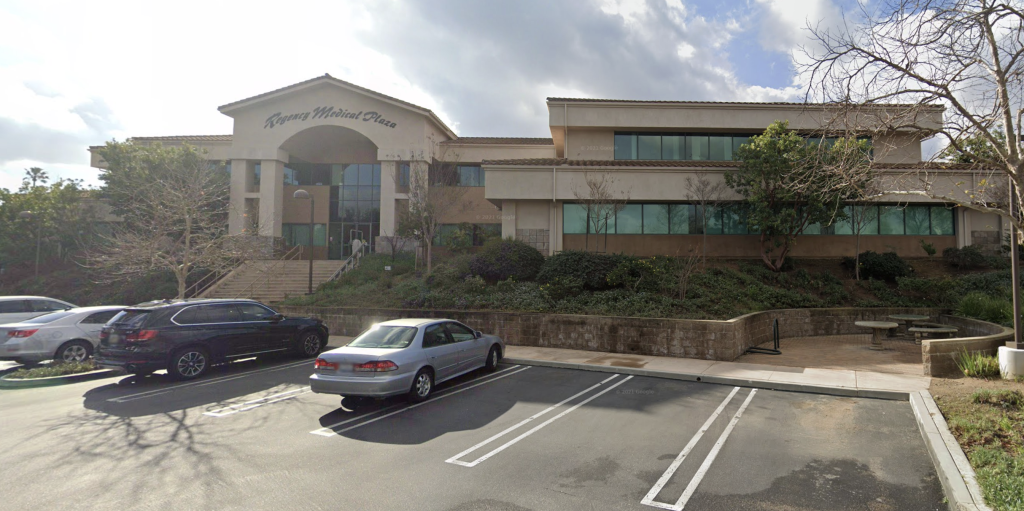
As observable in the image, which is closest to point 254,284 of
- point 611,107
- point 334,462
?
point 611,107

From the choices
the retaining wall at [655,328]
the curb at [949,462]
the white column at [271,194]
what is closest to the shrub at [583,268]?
the retaining wall at [655,328]

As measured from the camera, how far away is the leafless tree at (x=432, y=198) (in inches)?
896

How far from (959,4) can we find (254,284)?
25999 millimetres

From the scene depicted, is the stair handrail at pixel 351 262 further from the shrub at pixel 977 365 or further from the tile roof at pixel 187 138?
the shrub at pixel 977 365

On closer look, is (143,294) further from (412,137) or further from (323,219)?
(412,137)

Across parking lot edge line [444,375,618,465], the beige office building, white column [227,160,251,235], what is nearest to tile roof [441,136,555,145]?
the beige office building

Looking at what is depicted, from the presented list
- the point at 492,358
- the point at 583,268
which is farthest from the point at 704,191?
the point at 492,358

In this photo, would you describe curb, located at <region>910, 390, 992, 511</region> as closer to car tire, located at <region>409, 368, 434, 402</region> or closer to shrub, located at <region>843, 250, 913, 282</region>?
car tire, located at <region>409, 368, 434, 402</region>

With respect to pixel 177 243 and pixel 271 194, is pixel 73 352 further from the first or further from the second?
pixel 271 194

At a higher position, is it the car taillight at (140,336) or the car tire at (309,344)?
the car taillight at (140,336)

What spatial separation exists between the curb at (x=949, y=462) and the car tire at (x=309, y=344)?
12656mm

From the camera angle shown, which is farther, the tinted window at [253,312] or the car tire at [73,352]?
the car tire at [73,352]

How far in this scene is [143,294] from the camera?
82.0 ft

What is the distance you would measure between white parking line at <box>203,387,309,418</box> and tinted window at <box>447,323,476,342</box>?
2978mm
